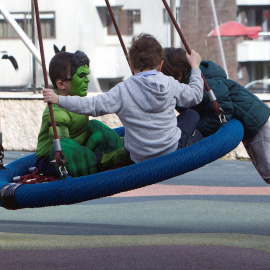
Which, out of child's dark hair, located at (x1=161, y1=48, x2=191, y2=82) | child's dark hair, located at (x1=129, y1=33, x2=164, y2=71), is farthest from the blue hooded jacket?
child's dark hair, located at (x1=129, y1=33, x2=164, y2=71)

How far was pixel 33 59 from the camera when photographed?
10867 mm

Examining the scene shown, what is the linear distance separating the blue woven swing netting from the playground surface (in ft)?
2.95

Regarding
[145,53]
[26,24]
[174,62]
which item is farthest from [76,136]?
[26,24]

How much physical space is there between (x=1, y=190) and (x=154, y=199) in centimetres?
352

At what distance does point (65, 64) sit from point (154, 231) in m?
1.87

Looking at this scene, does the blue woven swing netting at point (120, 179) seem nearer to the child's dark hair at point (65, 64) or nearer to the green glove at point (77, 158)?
the green glove at point (77, 158)

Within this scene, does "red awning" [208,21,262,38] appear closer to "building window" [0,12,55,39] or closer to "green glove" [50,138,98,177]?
"building window" [0,12,55,39]

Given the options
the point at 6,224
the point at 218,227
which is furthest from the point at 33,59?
the point at 218,227

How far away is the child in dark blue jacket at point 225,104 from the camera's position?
4.35 m

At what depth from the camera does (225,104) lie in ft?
14.4

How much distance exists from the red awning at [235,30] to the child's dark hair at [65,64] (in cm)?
599

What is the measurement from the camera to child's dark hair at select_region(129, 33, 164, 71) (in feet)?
12.7

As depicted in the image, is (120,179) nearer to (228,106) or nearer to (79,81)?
(79,81)

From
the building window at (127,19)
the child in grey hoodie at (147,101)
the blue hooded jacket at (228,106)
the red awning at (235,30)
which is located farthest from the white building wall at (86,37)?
the child in grey hoodie at (147,101)
